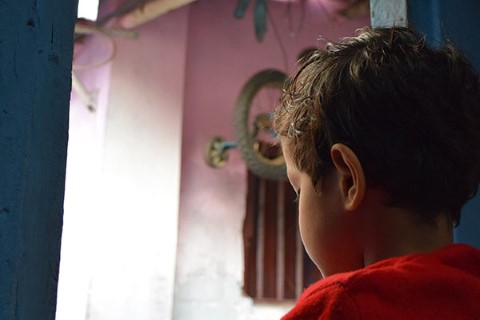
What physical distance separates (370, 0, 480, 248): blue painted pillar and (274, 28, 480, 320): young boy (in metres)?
0.44

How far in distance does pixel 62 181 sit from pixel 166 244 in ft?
11.9

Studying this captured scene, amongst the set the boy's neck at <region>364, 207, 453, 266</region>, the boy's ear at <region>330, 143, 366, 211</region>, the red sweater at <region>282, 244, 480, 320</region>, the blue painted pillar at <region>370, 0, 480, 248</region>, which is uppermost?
the blue painted pillar at <region>370, 0, 480, 248</region>

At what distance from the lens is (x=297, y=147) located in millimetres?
1019

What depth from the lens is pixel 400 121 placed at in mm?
918

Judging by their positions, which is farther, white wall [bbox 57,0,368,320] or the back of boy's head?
white wall [bbox 57,0,368,320]

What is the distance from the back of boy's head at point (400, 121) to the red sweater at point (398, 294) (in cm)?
11

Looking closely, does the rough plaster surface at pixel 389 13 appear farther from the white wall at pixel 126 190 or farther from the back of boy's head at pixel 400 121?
the white wall at pixel 126 190

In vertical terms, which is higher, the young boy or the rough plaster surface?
the rough plaster surface

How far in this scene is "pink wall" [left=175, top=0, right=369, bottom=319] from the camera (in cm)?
465

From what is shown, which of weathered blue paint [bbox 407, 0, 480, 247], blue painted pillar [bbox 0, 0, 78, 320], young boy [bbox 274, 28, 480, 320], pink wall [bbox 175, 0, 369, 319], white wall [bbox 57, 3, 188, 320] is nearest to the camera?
blue painted pillar [bbox 0, 0, 78, 320]

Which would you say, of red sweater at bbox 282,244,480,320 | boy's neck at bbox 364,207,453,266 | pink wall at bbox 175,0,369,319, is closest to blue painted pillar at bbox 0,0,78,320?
red sweater at bbox 282,244,480,320

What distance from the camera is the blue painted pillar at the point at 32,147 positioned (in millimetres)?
771

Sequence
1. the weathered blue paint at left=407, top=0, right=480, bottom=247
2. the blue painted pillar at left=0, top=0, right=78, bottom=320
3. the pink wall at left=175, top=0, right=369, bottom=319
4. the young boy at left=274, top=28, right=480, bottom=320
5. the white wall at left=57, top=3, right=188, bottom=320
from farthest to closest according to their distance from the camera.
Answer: the pink wall at left=175, top=0, right=369, bottom=319 < the white wall at left=57, top=3, right=188, bottom=320 < the weathered blue paint at left=407, top=0, right=480, bottom=247 < the young boy at left=274, top=28, right=480, bottom=320 < the blue painted pillar at left=0, top=0, right=78, bottom=320

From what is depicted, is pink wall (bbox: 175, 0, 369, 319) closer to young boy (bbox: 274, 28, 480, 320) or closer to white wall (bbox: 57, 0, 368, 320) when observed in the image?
white wall (bbox: 57, 0, 368, 320)
